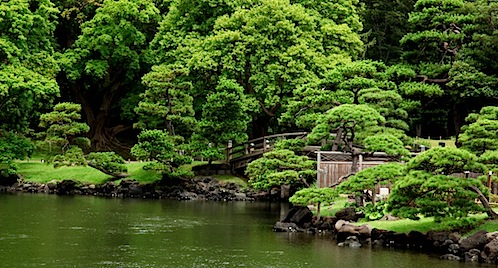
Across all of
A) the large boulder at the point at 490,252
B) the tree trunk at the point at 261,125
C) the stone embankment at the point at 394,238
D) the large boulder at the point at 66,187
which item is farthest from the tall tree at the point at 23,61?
the large boulder at the point at 490,252

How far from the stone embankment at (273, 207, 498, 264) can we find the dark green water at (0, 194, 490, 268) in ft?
2.19

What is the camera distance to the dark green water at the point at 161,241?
19.0 meters

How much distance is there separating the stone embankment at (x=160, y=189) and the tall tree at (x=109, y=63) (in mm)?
8203

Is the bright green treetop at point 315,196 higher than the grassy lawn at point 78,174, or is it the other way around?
the grassy lawn at point 78,174

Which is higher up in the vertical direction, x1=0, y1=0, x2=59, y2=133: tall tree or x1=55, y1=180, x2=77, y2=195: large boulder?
x1=0, y1=0, x2=59, y2=133: tall tree

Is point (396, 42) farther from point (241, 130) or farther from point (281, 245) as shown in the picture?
point (281, 245)

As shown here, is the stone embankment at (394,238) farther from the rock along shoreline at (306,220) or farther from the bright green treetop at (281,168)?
the bright green treetop at (281,168)

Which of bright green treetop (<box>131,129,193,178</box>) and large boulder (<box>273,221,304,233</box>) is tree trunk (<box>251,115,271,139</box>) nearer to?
bright green treetop (<box>131,129,193,178</box>)

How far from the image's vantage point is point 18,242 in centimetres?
2119

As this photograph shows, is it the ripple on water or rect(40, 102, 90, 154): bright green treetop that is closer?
the ripple on water

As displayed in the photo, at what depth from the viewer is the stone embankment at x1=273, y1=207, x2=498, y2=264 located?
65.7ft

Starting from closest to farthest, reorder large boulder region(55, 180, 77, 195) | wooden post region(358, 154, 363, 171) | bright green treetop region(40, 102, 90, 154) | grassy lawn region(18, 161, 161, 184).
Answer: wooden post region(358, 154, 363, 171), bright green treetop region(40, 102, 90, 154), large boulder region(55, 180, 77, 195), grassy lawn region(18, 161, 161, 184)

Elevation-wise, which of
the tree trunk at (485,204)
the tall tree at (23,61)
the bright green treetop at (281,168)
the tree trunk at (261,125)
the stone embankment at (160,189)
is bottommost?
the tree trunk at (485,204)

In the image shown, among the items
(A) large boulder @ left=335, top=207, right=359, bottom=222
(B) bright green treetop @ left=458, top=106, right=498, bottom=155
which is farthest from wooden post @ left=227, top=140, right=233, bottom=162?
(B) bright green treetop @ left=458, top=106, right=498, bottom=155
